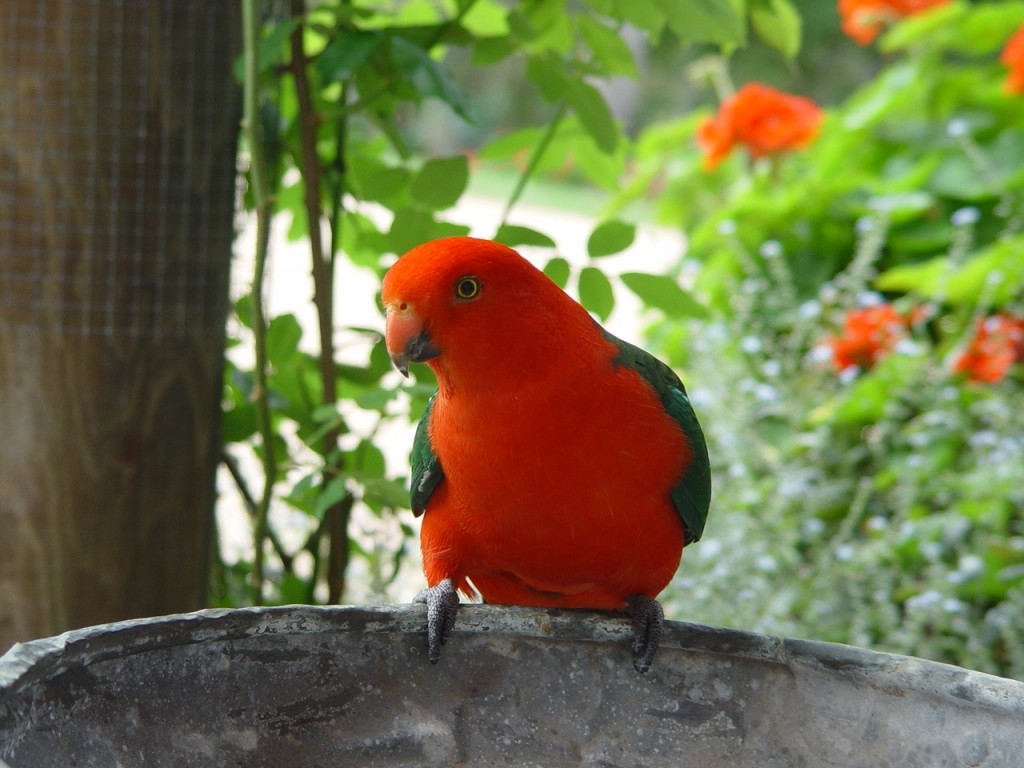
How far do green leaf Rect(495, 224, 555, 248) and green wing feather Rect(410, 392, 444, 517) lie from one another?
1.31 ft

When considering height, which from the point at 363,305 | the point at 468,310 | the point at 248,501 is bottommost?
the point at 363,305

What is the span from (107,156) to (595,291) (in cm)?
85

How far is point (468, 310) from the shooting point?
1.35 m

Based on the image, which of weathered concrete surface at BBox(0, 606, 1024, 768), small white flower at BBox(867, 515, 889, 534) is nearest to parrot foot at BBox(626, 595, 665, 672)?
weathered concrete surface at BBox(0, 606, 1024, 768)

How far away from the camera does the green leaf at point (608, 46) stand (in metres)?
1.98

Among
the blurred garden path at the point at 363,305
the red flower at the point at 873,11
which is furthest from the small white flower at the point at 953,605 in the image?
the red flower at the point at 873,11

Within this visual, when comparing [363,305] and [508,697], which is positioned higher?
[508,697]

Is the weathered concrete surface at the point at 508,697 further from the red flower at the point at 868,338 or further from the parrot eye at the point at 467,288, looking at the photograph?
the red flower at the point at 868,338

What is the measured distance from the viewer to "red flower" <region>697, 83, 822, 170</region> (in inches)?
159

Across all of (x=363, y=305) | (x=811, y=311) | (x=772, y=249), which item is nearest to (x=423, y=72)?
(x=811, y=311)

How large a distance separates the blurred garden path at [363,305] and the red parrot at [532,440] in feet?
1.57

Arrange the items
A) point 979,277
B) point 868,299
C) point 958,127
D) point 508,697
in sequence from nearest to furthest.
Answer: point 508,697 < point 979,277 < point 868,299 < point 958,127

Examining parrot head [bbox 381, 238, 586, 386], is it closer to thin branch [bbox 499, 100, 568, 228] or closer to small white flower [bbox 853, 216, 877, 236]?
thin branch [bbox 499, 100, 568, 228]

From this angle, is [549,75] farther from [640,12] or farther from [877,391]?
[877,391]
